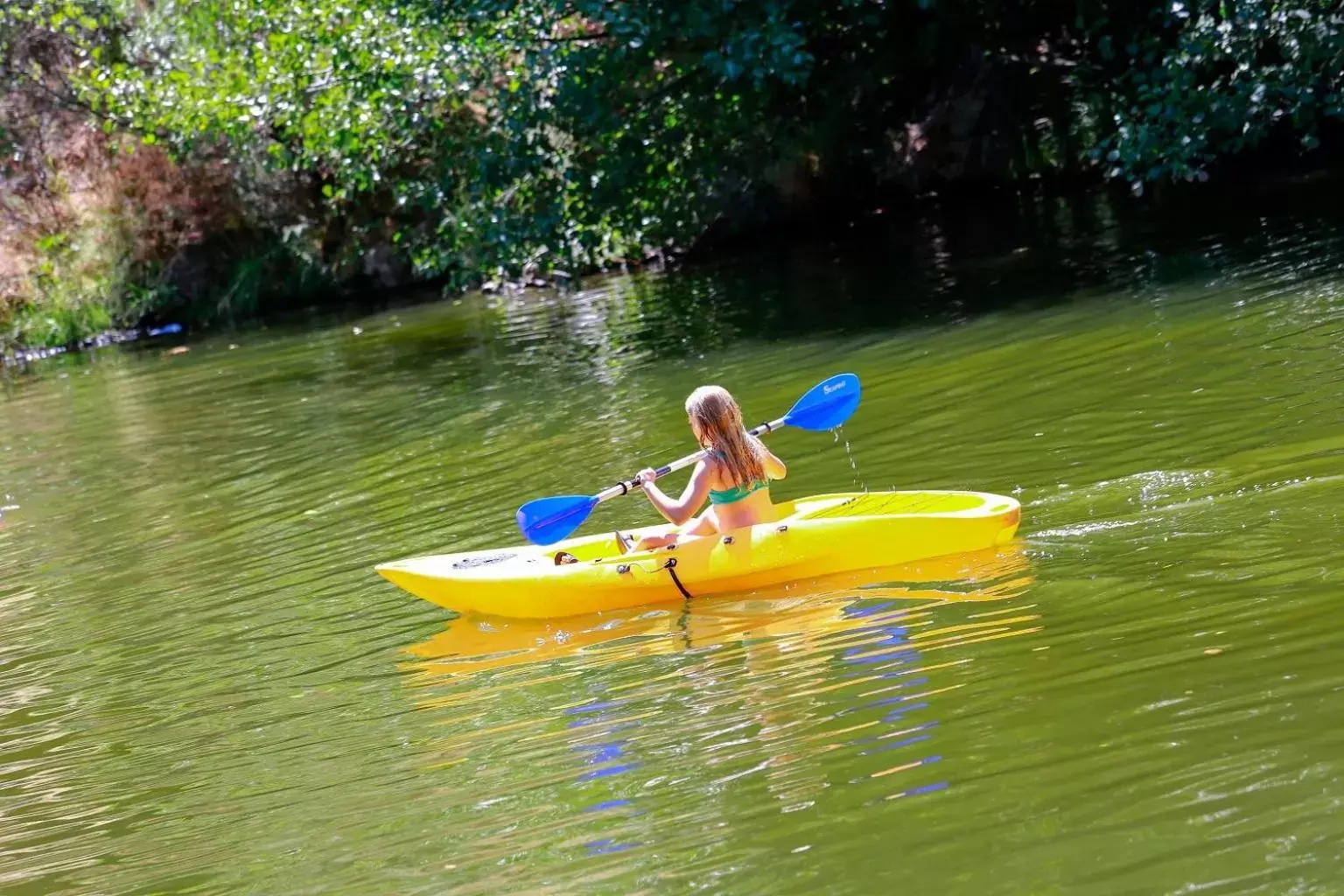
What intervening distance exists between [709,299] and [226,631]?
909 cm

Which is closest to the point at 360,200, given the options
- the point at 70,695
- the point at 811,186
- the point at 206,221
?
the point at 206,221

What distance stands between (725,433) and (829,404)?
1.03 meters

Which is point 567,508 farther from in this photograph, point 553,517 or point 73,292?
point 73,292

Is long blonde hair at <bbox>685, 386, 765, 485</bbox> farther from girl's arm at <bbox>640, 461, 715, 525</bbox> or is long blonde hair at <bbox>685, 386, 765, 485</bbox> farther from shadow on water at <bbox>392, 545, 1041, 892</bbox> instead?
shadow on water at <bbox>392, 545, 1041, 892</bbox>

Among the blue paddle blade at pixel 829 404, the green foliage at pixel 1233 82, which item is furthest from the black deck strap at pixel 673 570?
the green foliage at pixel 1233 82

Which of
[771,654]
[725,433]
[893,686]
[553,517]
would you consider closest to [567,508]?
[553,517]

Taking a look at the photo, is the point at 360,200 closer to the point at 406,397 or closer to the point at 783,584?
the point at 406,397

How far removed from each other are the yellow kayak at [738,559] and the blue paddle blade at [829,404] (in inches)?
24.8

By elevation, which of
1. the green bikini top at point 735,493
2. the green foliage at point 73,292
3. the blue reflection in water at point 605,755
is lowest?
the blue reflection in water at point 605,755

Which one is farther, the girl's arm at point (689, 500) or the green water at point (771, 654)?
the girl's arm at point (689, 500)

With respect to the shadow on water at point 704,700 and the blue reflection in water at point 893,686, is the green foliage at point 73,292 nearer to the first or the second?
the shadow on water at point 704,700

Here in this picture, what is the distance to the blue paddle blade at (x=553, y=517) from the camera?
23.2 ft

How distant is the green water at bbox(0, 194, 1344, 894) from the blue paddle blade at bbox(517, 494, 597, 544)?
538 millimetres

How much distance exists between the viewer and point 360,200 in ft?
74.9
